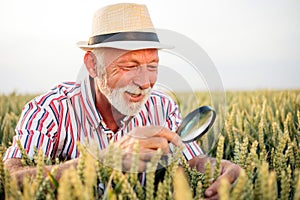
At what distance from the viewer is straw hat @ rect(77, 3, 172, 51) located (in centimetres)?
152

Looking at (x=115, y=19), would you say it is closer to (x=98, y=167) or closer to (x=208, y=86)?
(x=208, y=86)

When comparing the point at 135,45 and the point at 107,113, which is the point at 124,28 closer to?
the point at 135,45

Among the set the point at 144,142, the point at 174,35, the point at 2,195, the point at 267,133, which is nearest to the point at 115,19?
the point at 174,35

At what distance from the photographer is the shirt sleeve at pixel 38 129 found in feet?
5.69

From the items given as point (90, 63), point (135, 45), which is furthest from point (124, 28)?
point (90, 63)

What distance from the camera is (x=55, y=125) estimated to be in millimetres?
1835

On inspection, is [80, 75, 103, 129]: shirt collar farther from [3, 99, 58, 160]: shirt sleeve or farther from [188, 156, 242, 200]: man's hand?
[188, 156, 242, 200]: man's hand

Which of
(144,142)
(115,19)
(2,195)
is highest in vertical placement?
(115,19)

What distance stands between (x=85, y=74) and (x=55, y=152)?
35 centimetres

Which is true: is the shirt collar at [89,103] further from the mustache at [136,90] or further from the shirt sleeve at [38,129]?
the mustache at [136,90]

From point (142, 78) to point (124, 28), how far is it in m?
0.23

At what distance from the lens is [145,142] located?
1197 mm

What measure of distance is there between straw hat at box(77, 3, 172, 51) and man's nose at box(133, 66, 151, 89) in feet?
0.24

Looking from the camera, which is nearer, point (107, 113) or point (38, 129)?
point (38, 129)
